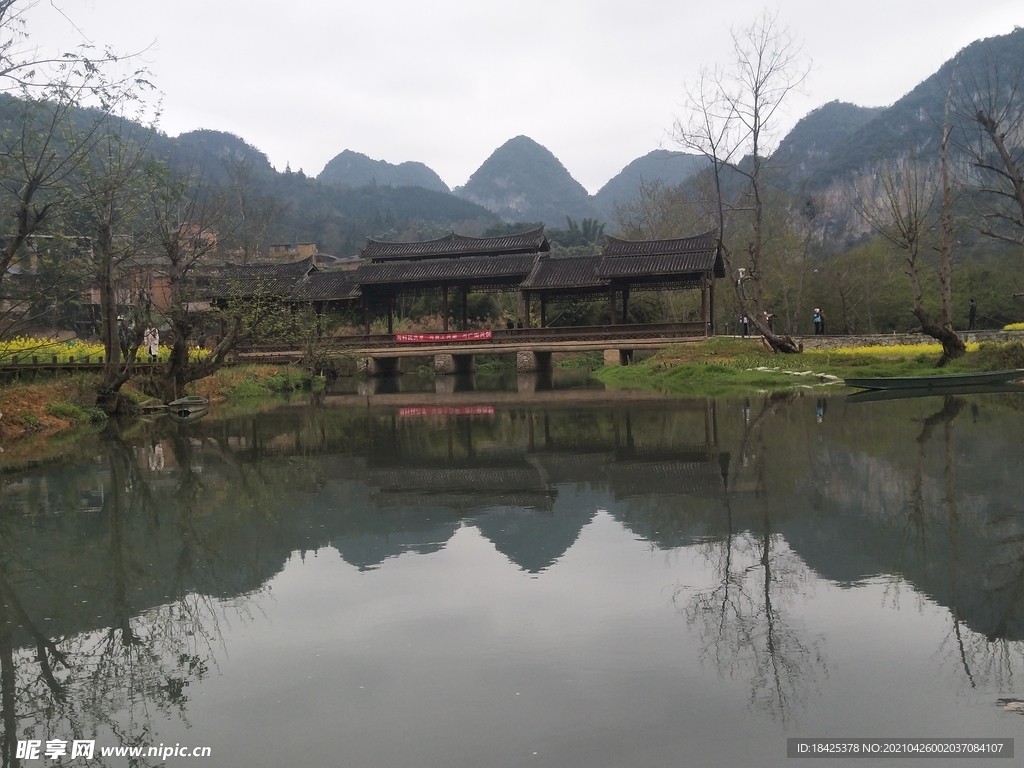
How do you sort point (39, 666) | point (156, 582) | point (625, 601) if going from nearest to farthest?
point (39, 666), point (625, 601), point (156, 582)

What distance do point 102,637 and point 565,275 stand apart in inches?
1178

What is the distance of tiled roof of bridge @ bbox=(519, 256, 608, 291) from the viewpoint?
32.8 meters

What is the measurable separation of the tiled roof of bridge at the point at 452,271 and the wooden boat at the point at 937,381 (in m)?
18.7

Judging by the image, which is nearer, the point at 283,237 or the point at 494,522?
the point at 494,522

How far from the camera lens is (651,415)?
14.8 m

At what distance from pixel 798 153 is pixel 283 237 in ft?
241

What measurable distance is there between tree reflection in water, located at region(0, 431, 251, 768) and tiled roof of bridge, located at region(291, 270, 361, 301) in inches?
1150

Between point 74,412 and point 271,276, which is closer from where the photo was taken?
point 74,412

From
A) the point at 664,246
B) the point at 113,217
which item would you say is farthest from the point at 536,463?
the point at 664,246

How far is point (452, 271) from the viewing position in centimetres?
3478

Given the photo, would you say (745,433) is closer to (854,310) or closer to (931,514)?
(931,514)

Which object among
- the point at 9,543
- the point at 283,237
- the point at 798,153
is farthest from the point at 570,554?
the point at 798,153

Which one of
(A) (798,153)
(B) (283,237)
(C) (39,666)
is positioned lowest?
(C) (39,666)

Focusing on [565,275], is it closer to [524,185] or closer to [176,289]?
[176,289]
